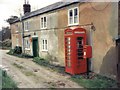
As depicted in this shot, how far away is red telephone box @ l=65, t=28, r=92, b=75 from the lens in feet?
49.3

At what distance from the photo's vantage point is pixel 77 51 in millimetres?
15195

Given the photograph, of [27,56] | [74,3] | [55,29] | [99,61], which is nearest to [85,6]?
[74,3]

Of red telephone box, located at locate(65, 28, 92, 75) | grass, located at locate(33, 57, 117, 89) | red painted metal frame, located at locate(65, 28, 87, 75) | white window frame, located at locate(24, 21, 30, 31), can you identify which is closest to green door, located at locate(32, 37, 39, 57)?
white window frame, located at locate(24, 21, 30, 31)

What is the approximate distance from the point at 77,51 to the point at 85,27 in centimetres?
206

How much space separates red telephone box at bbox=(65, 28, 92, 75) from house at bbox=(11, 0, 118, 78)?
0.54 metres

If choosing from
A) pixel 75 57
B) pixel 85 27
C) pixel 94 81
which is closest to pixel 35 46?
pixel 85 27

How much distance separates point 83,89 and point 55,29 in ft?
33.4

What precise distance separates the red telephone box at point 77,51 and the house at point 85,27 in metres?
0.54

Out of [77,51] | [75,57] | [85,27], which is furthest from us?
[85,27]

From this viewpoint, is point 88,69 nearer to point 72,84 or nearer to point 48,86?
point 72,84

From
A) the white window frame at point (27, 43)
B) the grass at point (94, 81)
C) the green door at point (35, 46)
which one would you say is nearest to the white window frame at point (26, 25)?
the white window frame at point (27, 43)

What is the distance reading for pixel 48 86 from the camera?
12.4 metres

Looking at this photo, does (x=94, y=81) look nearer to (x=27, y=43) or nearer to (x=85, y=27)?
(x=85, y=27)

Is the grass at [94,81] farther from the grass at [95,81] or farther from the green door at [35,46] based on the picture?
the green door at [35,46]
